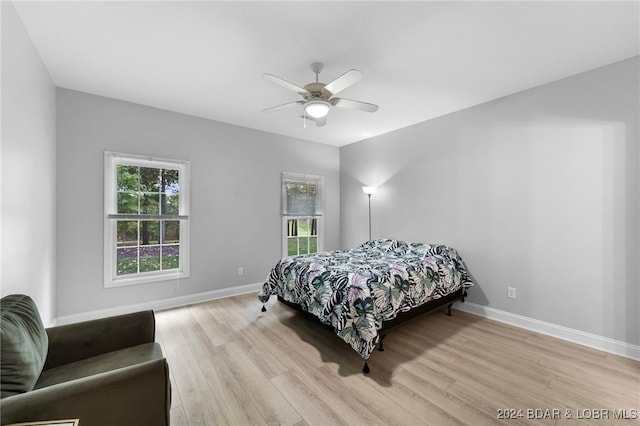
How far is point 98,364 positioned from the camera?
59.2 inches

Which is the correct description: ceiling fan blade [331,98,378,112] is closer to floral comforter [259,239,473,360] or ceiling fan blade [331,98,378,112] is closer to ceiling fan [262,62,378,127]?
ceiling fan [262,62,378,127]

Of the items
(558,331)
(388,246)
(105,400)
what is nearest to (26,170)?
(105,400)

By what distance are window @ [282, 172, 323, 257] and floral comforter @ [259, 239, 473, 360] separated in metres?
1.42

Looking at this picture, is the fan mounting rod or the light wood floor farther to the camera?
the fan mounting rod

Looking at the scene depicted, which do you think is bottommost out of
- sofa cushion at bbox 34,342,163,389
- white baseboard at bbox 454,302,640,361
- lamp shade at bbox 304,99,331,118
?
white baseboard at bbox 454,302,640,361

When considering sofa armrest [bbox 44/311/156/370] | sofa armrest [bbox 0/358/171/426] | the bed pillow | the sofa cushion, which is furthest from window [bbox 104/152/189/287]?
the bed pillow

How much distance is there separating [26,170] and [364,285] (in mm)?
2918

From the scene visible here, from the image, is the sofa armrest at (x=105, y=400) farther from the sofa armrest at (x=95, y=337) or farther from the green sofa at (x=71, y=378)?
the sofa armrest at (x=95, y=337)

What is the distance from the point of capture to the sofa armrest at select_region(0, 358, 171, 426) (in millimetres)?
971

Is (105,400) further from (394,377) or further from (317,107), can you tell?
(317,107)

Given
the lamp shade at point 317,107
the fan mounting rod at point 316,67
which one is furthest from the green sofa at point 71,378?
the fan mounting rod at point 316,67

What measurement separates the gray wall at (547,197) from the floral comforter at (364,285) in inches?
21.1

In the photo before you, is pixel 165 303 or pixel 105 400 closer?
pixel 105 400

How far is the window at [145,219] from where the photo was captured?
10.8 ft
